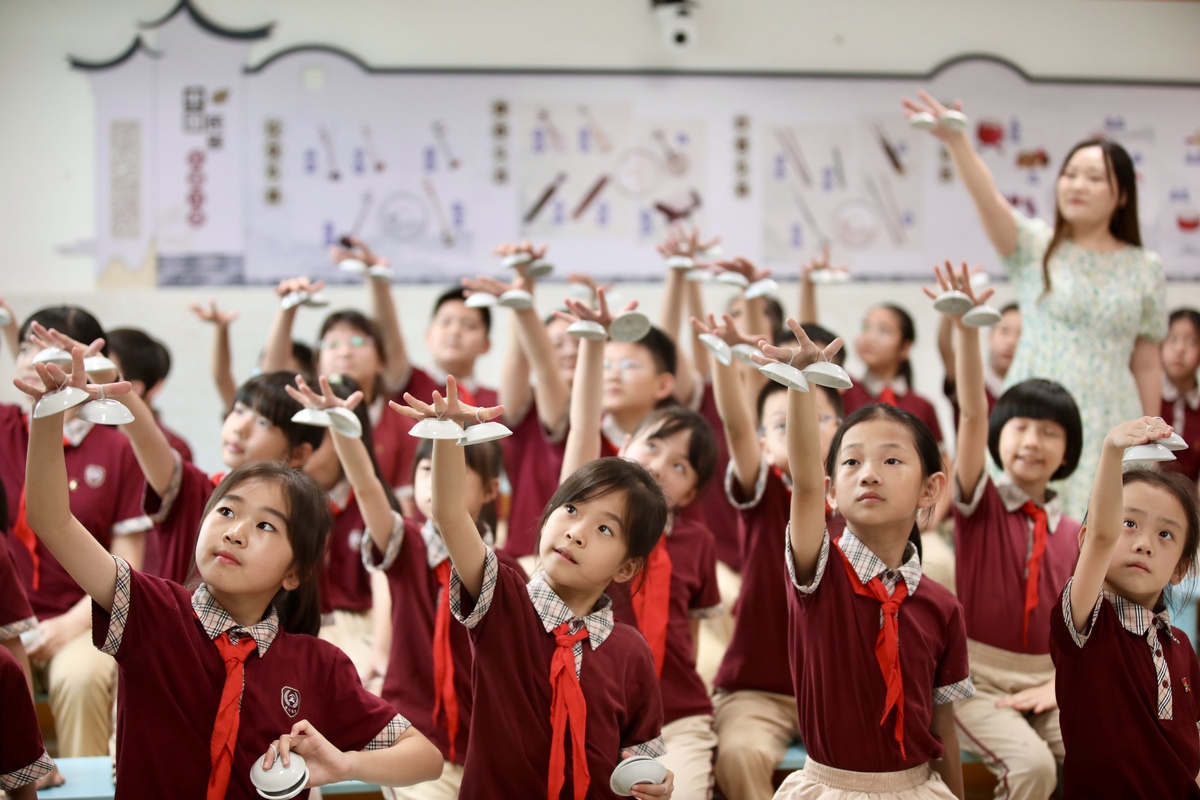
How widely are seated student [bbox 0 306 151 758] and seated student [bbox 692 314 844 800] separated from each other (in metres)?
1.40

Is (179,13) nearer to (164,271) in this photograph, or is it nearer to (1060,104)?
(164,271)

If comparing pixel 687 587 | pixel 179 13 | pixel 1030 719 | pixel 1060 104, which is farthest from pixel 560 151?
pixel 1030 719

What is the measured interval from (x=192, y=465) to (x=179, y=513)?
11 cm

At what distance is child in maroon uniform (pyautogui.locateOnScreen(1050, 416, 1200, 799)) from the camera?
187cm

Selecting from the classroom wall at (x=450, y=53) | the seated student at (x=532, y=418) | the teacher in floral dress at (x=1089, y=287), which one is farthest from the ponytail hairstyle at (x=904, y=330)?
the seated student at (x=532, y=418)

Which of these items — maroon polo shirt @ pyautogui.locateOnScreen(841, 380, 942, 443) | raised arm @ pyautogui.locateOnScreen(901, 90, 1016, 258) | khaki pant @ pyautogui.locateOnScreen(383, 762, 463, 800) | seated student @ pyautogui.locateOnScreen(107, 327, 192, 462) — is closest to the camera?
khaki pant @ pyautogui.locateOnScreen(383, 762, 463, 800)

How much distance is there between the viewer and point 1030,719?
233cm

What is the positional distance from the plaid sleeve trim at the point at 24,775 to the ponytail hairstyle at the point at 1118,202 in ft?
8.19

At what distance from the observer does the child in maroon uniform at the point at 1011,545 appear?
2277 mm

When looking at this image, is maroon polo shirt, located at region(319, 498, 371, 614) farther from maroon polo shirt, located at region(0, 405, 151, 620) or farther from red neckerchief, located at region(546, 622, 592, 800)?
red neckerchief, located at region(546, 622, 592, 800)

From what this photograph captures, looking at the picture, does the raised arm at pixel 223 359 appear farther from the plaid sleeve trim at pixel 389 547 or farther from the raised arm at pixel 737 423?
the raised arm at pixel 737 423

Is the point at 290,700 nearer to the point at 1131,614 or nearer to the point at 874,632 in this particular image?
the point at 874,632

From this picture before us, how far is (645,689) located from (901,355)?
2.30m

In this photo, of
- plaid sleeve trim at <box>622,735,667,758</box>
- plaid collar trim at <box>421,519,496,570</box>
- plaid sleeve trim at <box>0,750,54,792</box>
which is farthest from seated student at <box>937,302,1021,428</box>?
plaid sleeve trim at <box>0,750,54,792</box>
